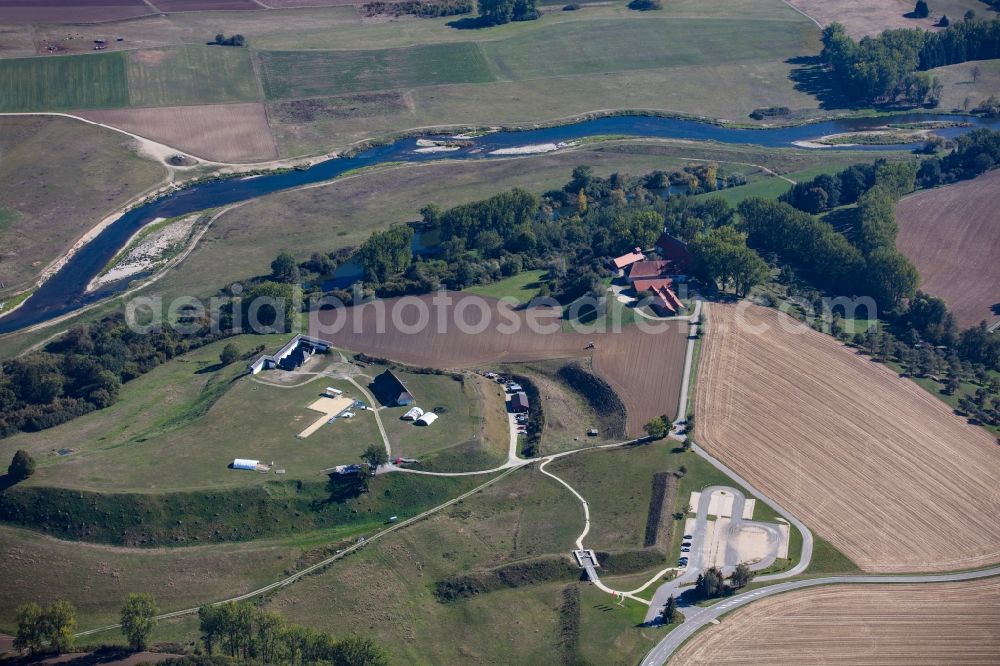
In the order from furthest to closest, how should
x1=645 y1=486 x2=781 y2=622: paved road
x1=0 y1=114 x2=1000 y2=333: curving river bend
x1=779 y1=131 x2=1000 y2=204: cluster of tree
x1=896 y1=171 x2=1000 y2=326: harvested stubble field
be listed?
1. x1=779 y1=131 x2=1000 y2=204: cluster of tree
2. x1=0 y1=114 x2=1000 y2=333: curving river bend
3. x1=896 y1=171 x2=1000 y2=326: harvested stubble field
4. x1=645 y1=486 x2=781 y2=622: paved road

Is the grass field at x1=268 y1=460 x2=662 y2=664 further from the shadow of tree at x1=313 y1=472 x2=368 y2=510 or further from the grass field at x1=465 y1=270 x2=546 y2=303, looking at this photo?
the grass field at x1=465 y1=270 x2=546 y2=303

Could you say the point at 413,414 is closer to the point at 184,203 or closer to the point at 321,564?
the point at 321,564

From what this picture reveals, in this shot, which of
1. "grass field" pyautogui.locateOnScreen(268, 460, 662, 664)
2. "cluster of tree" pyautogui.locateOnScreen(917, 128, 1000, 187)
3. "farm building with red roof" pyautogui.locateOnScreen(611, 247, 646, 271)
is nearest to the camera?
"grass field" pyautogui.locateOnScreen(268, 460, 662, 664)

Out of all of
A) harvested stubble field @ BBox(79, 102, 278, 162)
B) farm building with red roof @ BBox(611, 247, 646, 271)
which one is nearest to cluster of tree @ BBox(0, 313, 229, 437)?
farm building with red roof @ BBox(611, 247, 646, 271)

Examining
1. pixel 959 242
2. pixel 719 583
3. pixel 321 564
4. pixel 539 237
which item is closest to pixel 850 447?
pixel 719 583

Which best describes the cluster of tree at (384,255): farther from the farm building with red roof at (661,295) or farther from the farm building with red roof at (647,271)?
the farm building with red roof at (661,295)

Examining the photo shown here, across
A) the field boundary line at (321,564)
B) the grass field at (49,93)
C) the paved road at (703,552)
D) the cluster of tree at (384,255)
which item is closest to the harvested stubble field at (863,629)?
the paved road at (703,552)
